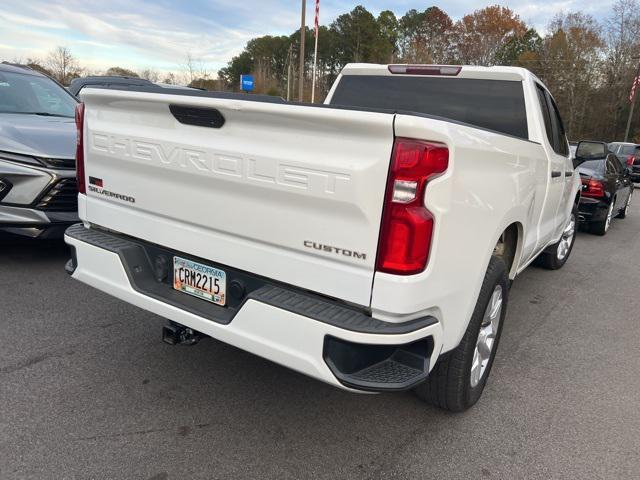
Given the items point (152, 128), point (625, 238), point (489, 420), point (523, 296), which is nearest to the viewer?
point (152, 128)

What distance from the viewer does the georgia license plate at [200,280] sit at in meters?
2.39

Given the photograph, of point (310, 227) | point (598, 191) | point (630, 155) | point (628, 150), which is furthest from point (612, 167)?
point (628, 150)

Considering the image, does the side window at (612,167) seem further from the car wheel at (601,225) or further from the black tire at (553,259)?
the black tire at (553,259)

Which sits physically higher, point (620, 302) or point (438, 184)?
point (438, 184)

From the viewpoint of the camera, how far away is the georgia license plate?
2.39 metres

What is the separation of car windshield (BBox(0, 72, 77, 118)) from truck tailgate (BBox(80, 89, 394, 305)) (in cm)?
335

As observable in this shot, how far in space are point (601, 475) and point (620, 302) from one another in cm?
330

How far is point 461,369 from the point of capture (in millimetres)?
2570

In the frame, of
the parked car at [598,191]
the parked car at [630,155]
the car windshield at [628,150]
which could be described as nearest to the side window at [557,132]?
the parked car at [598,191]

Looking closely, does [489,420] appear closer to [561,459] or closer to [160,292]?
A: [561,459]

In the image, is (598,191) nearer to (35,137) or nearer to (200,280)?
(200,280)

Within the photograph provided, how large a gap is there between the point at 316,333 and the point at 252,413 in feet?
3.27

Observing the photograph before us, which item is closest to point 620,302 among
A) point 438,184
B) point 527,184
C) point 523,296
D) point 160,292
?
point 523,296

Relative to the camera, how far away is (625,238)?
353 inches
